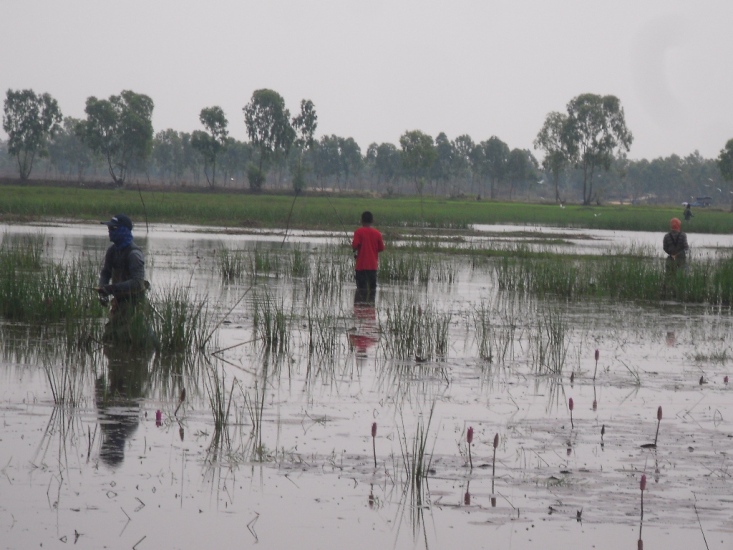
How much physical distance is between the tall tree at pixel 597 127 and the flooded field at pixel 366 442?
10683 cm

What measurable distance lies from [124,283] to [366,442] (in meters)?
3.93

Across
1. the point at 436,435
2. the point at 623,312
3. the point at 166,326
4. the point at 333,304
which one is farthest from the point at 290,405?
the point at 623,312

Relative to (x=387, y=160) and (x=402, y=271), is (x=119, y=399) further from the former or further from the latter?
(x=387, y=160)

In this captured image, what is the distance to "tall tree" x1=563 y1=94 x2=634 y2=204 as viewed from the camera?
116 m

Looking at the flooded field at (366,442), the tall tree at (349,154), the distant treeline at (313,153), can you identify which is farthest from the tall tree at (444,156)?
the flooded field at (366,442)

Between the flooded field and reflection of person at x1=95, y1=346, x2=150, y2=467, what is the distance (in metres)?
0.03

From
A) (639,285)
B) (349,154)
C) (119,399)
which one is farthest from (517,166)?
(119,399)

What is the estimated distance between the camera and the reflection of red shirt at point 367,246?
55.0 feet

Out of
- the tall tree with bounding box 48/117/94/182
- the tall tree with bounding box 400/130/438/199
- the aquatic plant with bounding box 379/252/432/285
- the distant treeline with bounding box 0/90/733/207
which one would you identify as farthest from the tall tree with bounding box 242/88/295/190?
the aquatic plant with bounding box 379/252/432/285

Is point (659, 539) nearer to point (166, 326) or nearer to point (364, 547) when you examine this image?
point (364, 547)

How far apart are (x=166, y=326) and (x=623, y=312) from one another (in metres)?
9.83

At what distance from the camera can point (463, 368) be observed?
10930mm

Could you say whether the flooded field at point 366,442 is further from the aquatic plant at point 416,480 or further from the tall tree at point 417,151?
the tall tree at point 417,151

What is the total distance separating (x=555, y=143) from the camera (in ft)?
414
